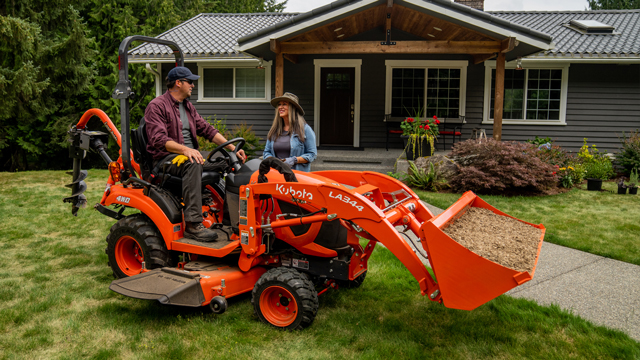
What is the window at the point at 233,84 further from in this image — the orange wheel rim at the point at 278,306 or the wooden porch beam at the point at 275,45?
the orange wheel rim at the point at 278,306

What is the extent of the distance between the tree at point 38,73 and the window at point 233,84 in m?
4.10

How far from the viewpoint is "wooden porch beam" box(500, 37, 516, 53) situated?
9.38m

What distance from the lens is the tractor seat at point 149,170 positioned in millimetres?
4176

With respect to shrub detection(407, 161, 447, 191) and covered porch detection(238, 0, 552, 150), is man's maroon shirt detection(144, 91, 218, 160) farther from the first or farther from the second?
covered porch detection(238, 0, 552, 150)

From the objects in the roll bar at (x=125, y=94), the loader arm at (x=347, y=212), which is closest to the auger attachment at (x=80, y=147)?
the roll bar at (x=125, y=94)

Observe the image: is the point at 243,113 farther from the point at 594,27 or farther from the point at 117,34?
the point at 594,27

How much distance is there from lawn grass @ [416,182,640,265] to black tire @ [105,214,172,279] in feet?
15.3

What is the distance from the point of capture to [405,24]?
38.6 ft

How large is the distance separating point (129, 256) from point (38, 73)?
12.3 m

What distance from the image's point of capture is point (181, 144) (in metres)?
4.11

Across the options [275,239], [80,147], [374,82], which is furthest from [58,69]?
[275,239]

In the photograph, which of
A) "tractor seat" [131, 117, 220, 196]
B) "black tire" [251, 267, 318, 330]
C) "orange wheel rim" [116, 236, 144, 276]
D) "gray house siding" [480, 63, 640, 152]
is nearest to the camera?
"black tire" [251, 267, 318, 330]

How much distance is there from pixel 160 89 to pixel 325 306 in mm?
11644

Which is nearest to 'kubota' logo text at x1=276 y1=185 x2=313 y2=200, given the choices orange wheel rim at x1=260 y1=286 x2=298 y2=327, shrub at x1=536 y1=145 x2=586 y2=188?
orange wheel rim at x1=260 y1=286 x2=298 y2=327
